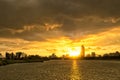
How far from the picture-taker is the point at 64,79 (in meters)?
93.9

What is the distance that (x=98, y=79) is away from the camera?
308 ft

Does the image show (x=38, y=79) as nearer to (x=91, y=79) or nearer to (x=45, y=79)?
(x=45, y=79)

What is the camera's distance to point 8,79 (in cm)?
9162

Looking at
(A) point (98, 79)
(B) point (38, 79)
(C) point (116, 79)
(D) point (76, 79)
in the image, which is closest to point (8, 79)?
(B) point (38, 79)

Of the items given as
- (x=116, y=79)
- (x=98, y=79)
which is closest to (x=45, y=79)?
(x=98, y=79)

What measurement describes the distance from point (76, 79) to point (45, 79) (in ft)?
41.8

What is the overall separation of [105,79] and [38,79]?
1042 inches

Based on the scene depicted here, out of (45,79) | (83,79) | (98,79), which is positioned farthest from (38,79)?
(98,79)

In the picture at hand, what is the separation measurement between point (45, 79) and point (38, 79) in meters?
2.76

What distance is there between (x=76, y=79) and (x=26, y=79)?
20.2 m

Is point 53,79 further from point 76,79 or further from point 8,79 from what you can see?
point 8,79

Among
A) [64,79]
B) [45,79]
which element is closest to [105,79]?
[64,79]

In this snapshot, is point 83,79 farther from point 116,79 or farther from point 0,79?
point 0,79

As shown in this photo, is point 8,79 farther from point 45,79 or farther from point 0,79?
point 45,79
